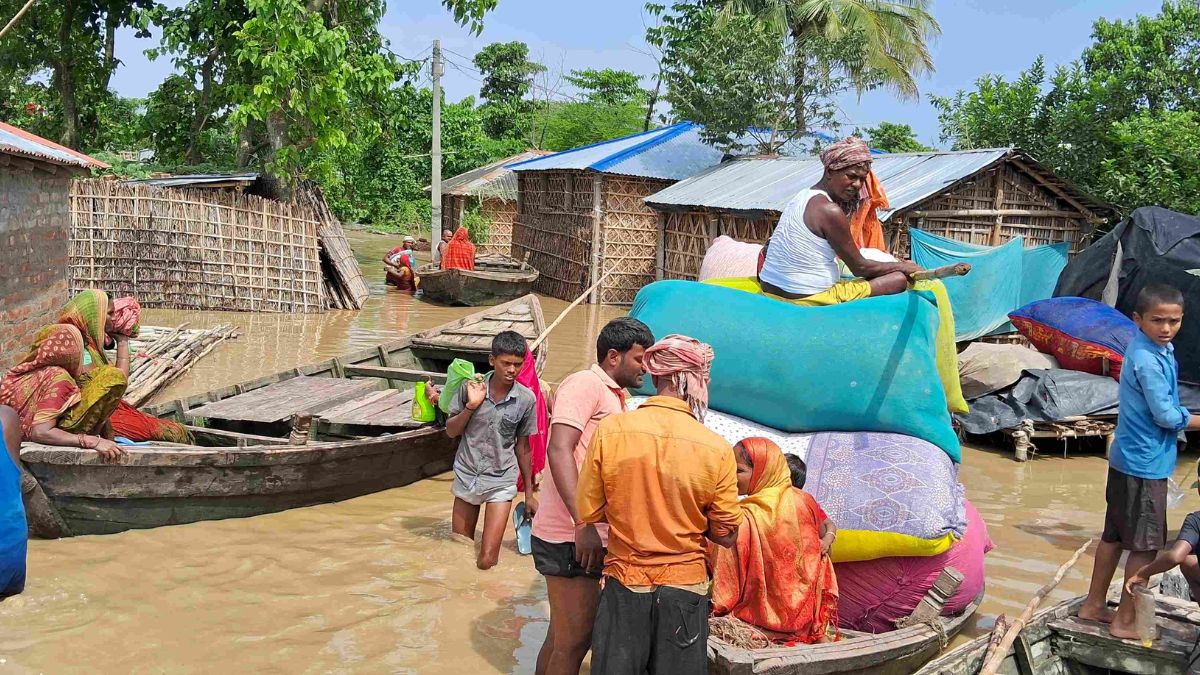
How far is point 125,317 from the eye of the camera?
5.73m

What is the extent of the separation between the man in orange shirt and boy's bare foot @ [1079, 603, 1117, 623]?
1998mm

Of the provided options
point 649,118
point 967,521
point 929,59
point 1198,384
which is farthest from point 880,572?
point 649,118

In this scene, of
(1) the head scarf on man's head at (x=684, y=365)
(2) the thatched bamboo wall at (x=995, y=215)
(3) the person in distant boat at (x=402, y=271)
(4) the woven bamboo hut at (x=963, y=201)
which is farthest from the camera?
(3) the person in distant boat at (x=402, y=271)

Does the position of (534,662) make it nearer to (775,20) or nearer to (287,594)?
(287,594)

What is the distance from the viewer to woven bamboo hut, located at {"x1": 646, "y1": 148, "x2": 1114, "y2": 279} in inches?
480

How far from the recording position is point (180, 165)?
1970cm

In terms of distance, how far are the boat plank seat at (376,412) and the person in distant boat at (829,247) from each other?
10.3ft

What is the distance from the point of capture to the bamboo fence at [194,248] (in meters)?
14.9

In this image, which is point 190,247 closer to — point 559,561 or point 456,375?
point 456,375

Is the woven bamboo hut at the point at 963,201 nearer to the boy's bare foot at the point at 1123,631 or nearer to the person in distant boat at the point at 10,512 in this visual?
the boy's bare foot at the point at 1123,631

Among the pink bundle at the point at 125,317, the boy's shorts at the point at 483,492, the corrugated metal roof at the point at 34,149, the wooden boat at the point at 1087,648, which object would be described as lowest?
the wooden boat at the point at 1087,648

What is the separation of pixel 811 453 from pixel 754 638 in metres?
1.09

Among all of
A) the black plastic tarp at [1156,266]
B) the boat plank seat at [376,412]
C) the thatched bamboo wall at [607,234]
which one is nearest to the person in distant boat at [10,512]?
the boat plank seat at [376,412]

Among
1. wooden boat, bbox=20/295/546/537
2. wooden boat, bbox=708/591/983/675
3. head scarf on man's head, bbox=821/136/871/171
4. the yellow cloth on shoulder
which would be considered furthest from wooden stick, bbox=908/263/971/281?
wooden boat, bbox=20/295/546/537
